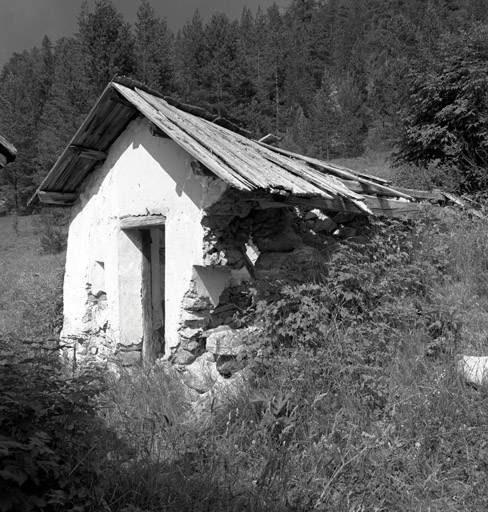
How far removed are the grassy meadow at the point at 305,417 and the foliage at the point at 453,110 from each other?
4870mm

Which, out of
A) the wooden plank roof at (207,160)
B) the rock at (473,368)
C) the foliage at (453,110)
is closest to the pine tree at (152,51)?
the foliage at (453,110)

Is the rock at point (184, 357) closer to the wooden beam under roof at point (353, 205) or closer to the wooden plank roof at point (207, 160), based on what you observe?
the wooden beam under roof at point (353, 205)

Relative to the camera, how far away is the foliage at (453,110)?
9125mm

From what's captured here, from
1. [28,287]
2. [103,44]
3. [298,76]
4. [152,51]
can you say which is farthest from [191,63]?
[28,287]

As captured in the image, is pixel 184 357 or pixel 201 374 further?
pixel 184 357

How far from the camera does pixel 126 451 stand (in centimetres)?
332

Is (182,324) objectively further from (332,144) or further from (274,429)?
(332,144)

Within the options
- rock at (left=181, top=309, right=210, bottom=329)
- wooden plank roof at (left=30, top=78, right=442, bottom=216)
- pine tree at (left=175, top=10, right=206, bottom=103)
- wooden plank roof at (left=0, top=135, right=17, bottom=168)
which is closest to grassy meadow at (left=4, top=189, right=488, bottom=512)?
rock at (left=181, top=309, right=210, bottom=329)

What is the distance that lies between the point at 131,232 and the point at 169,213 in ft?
3.26

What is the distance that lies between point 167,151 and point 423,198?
4.37m

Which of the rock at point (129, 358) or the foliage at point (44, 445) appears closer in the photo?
the foliage at point (44, 445)

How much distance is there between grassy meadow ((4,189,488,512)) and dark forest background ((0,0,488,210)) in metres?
5.99

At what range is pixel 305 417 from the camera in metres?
3.57

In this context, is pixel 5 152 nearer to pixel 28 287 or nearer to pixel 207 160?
pixel 207 160
